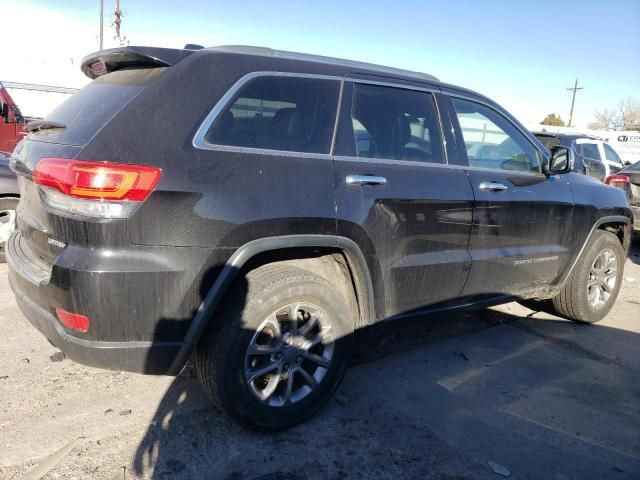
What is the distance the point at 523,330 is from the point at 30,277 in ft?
12.9

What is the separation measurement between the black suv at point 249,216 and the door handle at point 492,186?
2 cm

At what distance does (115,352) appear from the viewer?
2.43m

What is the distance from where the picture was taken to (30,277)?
260cm

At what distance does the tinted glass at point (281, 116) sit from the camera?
8.66 feet

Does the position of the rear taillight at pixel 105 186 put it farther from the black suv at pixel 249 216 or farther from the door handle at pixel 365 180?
the door handle at pixel 365 180

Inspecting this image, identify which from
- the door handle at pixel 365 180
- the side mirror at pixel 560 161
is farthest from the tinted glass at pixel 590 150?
the door handle at pixel 365 180

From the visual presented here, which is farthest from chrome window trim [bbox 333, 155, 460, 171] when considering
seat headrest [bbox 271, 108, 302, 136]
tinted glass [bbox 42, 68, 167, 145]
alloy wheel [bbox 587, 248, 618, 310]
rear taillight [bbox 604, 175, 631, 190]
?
rear taillight [bbox 604, 175, 631, 190]

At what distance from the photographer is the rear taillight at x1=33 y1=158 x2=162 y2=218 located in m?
2.30

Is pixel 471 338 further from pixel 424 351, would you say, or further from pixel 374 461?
pixel 374 461

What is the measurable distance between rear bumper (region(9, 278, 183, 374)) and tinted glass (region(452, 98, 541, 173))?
2372 mm

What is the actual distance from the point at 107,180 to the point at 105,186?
28 millimetres

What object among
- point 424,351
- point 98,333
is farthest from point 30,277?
point 424,351

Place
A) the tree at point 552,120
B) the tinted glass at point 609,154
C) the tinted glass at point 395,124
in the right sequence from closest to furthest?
the tinted glass at point 395,124 < the tinted glass at point 609,154 < the tree at point 552,120

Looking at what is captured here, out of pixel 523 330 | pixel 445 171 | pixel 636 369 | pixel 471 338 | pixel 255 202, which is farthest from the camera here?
pixel 523 330
